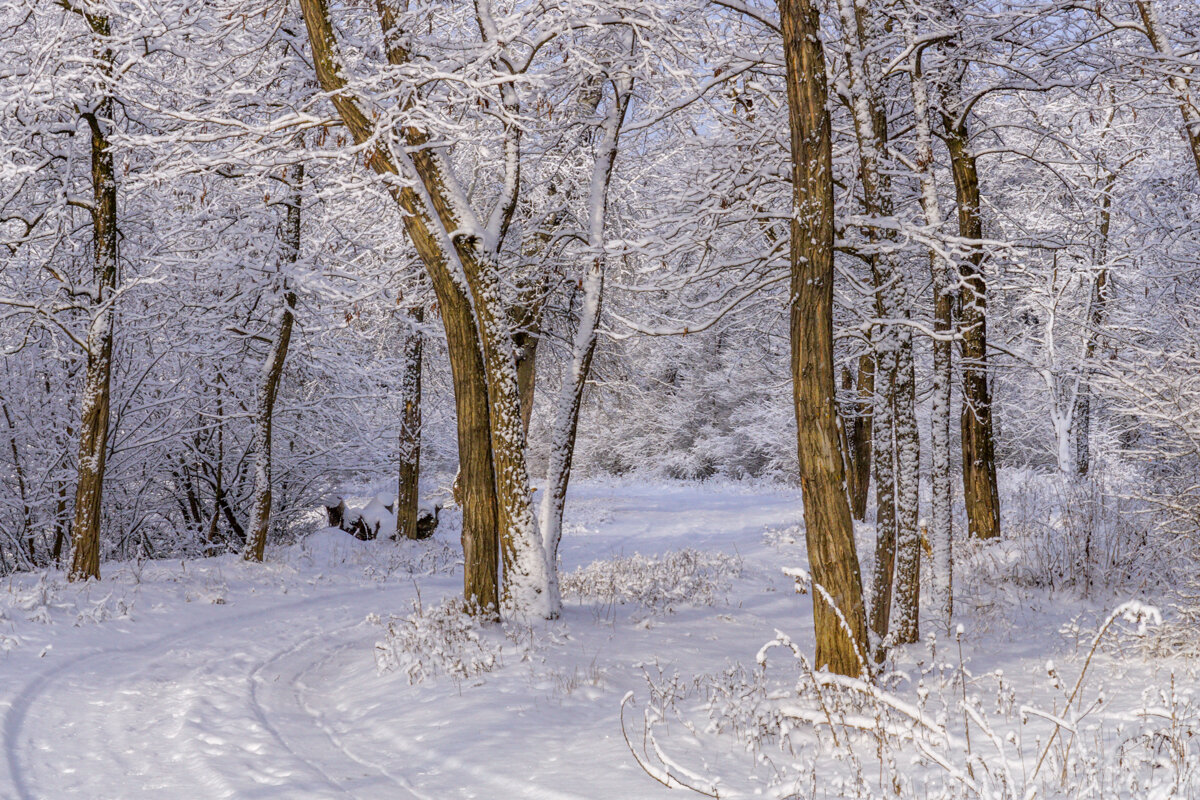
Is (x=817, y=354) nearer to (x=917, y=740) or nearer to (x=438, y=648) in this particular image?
(x=917, y=740)

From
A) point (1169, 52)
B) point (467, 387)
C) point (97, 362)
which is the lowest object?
point (467, 387)

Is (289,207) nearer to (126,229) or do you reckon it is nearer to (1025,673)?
(126,229)

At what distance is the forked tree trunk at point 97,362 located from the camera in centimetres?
1109

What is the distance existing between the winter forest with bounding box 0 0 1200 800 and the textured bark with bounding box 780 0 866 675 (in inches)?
1.4

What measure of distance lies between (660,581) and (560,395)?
3587mm

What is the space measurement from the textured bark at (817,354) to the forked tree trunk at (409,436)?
1189 centimetres

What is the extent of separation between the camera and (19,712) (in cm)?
594

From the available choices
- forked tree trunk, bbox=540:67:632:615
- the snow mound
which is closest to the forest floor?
forked tree trunk, bbox=540:67:632:615

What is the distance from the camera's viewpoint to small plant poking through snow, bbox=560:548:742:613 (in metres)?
11.0

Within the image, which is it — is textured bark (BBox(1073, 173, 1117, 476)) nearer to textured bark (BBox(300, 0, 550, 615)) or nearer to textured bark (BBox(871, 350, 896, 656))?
textured bark (BBox(871, 350, 896, 656))

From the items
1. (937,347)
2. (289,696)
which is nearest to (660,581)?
(937,347)

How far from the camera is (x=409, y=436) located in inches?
697

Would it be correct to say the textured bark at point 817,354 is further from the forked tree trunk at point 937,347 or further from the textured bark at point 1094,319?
the textured bark at point 1094,319

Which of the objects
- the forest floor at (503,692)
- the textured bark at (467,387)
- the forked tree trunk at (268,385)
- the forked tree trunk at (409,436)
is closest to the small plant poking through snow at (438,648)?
the forest floor at (503,692)
